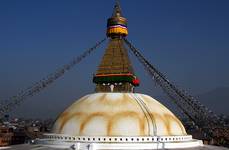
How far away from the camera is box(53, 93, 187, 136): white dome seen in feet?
59.7

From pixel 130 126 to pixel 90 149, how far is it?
7.22 feet

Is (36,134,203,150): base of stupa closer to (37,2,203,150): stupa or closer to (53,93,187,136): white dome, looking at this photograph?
(37,2,203,150): stupa

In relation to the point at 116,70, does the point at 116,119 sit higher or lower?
lower

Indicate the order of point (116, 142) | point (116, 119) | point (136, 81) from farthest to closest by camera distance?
point (136, 81)
point (116, 119)
point (116, 142)

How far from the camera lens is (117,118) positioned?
60.4ft

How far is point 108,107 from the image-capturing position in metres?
19.1

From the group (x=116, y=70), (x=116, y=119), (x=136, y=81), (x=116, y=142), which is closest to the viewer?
(x=116, y=142)

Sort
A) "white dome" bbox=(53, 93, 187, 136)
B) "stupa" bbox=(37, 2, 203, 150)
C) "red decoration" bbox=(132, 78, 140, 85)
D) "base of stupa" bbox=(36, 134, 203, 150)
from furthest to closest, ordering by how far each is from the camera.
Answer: "red decoration" bbox=(132, 78, 140, 85) → "white dome" bbox=(53, 93, 187, 136) → "stupa" bbox=(37, 2, 203, 150) → "base of stupa" bbox=(36, 134, 203, 150)

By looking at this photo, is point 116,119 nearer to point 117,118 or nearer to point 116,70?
point 117,118

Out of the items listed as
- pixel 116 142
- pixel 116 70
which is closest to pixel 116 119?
pixel 116 142

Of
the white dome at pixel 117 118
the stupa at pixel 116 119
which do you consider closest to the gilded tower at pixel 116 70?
the stupa at pixel 116 119

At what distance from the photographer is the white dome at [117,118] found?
717 inches

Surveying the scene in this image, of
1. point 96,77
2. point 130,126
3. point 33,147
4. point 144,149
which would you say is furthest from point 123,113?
point 33,147

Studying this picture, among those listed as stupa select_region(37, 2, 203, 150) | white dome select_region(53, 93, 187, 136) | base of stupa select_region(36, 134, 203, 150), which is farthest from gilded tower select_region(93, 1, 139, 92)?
base of stupa select_region(36, 134, 203, 150)
